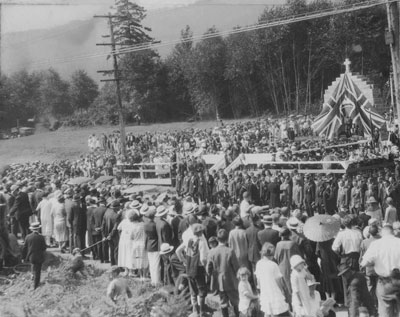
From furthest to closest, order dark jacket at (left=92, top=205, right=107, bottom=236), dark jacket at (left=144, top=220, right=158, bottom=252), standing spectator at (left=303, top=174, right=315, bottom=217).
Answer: standing spectator at (left=303, top=174, right=315, bottom=217) < dark jacket at (left=92, top=205, right=107, bottom=236) < dark jacket at (left=144, top=220, right=158, bottom=252)

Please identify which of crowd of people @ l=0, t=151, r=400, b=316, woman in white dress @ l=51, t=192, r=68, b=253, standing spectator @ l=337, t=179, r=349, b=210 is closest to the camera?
crowd of people @ l=0, t=151, r=400, b=316

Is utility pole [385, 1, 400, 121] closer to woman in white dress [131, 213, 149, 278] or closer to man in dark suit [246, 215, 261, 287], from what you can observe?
man in dark suit [246, 215, 261, 287]

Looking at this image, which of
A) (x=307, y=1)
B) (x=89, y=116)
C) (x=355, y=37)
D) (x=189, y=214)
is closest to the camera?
(x=189, y=214)

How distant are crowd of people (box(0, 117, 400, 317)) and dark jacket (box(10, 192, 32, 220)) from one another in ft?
0.09

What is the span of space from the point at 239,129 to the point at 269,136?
3312 millimetres

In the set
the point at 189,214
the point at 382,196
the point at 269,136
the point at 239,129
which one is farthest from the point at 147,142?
the point at 189,214

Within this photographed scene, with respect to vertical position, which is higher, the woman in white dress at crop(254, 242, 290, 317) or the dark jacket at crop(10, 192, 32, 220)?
the dark jacket at crop(10, 192, 32, 220)

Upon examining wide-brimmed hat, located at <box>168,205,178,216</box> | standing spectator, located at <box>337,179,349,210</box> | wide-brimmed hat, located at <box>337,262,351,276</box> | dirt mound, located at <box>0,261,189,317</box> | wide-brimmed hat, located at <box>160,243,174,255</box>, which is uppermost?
wide-brimmed hat, located at <box>168,205,178,216</box>

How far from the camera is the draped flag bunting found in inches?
1016

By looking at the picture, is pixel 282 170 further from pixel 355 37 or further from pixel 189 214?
pixel 355 37

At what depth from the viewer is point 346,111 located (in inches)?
1073

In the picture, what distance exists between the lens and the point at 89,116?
5778 cm

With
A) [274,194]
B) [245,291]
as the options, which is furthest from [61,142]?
[245,291]

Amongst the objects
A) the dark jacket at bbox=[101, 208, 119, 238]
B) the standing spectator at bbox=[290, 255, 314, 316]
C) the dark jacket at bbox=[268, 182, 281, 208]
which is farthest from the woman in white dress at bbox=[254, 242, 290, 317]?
the dark jacket at bbox=[268, 182, 281, 208]
